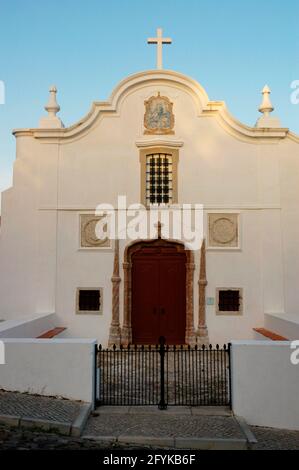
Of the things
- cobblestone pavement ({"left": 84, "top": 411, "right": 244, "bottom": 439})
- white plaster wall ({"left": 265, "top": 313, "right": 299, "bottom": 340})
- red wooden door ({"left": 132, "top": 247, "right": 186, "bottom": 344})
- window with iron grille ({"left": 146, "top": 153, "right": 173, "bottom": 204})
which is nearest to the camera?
cobblestone pavement ({"left": 84, "top": 411, "right": 244, "bottom": 439})

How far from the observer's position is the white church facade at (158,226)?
44.0 feet

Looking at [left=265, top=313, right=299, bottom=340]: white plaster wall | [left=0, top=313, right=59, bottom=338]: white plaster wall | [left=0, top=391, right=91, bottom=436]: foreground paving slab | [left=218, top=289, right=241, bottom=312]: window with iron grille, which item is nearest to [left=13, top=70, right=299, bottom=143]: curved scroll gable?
[left=218, top=289, right=241, bottom=312]: window with iron grille

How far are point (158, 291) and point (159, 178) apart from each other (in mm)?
3509

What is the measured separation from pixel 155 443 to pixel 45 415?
1809mm

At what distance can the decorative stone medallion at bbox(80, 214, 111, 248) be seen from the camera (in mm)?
13641

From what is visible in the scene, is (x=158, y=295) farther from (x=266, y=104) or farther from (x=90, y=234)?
(x=266, y=104)

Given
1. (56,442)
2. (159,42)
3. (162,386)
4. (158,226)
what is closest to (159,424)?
(162,386)

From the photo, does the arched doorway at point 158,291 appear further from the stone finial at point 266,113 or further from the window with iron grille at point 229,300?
the stone finial at point 266,113

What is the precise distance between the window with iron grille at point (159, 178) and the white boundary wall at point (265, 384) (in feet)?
22.6

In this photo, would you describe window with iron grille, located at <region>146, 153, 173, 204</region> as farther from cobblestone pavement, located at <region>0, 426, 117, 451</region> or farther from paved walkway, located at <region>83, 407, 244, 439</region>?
cobblestone pavement, located at <region>0, 426, 117, 451</region>

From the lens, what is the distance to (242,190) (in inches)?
543

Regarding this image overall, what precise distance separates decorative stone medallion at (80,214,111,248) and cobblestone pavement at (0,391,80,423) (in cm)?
623
